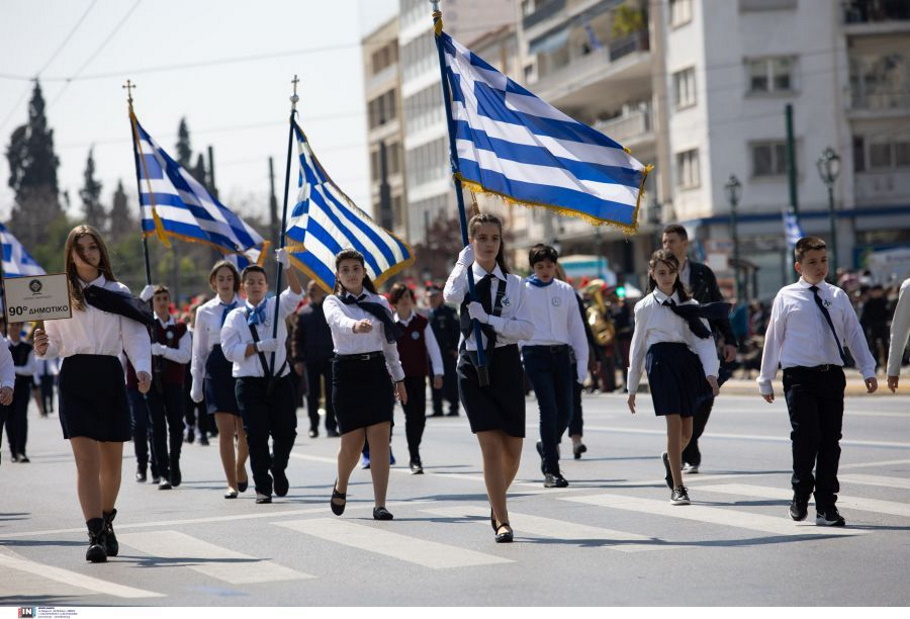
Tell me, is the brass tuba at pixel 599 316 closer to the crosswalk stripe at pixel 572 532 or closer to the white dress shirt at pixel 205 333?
the white dress shirt at pixel 205 333

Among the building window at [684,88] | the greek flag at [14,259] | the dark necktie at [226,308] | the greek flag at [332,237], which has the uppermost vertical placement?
the building window at [684,88]

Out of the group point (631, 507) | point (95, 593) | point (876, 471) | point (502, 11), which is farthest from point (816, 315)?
point (502, 11)

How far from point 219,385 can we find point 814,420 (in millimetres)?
5753

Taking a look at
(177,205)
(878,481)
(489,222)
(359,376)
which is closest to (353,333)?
(359,376)

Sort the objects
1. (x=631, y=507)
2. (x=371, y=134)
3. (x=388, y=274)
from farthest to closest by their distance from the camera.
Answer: (x=371, y=134), (x=388, y=274), (x=631, y=507)

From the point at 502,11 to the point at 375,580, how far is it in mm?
80451

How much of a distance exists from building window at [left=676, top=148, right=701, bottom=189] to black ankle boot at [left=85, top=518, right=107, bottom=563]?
158ft

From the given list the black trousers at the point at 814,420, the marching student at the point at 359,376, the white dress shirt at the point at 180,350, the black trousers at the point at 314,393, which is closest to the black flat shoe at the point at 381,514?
the marching student at the point at 359,376

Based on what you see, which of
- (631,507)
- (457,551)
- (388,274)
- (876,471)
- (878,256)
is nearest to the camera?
(457,551)

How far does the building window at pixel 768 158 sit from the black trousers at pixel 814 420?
152ft

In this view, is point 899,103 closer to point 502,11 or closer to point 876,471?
point 502,11

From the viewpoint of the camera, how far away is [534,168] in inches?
461

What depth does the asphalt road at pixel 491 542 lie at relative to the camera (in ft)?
26.4

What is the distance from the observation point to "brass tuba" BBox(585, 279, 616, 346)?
93.8 ft
